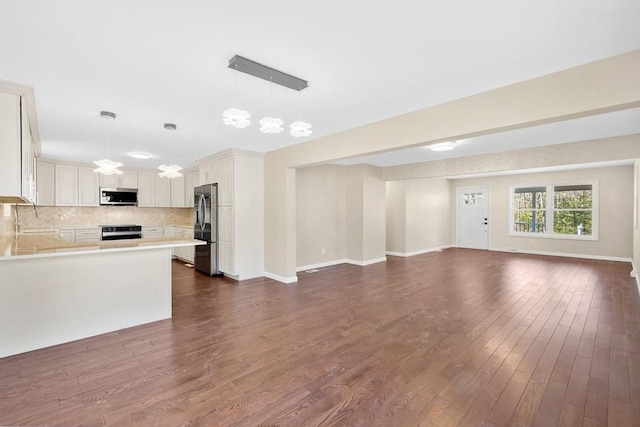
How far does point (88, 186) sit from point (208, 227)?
3.27 metres

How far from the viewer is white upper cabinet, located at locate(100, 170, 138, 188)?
6950 millimetres

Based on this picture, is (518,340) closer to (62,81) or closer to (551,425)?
(551,425)

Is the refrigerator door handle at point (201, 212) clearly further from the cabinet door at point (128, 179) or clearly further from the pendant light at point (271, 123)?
the pendant light at point (271, 123)

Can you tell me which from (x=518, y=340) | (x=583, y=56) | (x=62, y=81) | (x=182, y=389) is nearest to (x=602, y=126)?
(x=583, y=56)

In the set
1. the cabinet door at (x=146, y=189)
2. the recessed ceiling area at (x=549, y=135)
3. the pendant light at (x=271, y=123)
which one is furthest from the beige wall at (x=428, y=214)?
the cabinet door at (x=146, y=189)

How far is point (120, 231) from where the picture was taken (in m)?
7.09

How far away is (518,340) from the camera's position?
3014 mm

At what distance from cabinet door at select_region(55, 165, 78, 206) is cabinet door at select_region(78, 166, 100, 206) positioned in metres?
0.09

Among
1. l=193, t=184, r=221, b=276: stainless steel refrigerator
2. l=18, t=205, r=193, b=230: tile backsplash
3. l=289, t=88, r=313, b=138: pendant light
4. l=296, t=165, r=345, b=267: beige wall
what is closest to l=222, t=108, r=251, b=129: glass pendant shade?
l=289, t=88, r=313, b=138: pendant light

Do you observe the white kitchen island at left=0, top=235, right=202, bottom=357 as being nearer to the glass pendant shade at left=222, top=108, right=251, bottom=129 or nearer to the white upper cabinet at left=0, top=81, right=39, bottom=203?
A: the white upper cabinet at left=0, top=81, right=39, bottom=203

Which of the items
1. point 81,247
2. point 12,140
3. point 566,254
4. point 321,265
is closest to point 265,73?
point 12,140

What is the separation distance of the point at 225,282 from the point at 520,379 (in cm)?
459

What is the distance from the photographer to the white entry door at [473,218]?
959 cm

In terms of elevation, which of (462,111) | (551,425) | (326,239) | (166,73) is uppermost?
(166,73)
